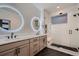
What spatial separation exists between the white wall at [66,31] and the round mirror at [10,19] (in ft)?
2.99

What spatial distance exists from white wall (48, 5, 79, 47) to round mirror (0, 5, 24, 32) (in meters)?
0.91

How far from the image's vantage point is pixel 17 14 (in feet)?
7.97

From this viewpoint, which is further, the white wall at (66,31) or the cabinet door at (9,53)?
the white wall at (66,31)

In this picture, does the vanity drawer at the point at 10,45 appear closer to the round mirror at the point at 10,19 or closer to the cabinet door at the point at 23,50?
the cabinet door at the point at 23,50

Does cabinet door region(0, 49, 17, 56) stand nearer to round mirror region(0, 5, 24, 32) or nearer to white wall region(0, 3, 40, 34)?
round mirror region(0, 5, 24, 32)

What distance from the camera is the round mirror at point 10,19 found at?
6.81 feet

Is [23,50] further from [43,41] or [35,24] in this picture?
[43,41]

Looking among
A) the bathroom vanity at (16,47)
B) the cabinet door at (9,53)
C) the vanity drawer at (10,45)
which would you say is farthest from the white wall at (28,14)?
the cabinet door at (9,53)

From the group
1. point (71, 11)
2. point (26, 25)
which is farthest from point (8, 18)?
point (71, 11)

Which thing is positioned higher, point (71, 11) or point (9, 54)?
point (71, 11)

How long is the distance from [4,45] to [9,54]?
0.79 feet

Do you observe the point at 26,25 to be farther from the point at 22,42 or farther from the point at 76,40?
the point at 76,40

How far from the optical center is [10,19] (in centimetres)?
223

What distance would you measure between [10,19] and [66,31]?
1.63 metres
